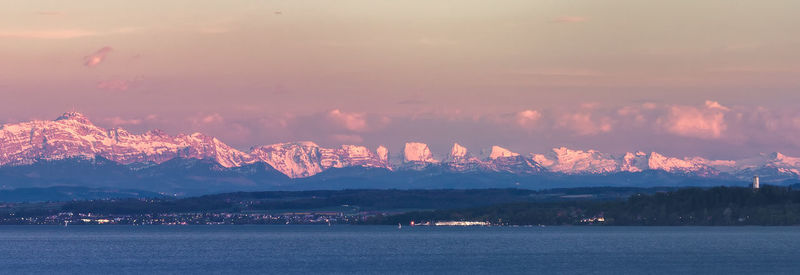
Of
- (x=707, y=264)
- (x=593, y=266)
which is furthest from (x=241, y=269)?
(x=707, y=264)

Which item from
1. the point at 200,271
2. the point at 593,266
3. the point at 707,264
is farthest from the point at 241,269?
the point at 707,264

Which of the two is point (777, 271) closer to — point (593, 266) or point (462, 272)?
point (593, 266)

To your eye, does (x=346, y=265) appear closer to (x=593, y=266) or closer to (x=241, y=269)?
(x=241, y=269)

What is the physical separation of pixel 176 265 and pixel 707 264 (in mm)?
81254

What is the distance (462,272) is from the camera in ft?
590

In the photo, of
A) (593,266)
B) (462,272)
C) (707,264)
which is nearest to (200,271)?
(462,272)

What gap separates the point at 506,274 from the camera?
177000 millimetres

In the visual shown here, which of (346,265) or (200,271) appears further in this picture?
(346,265)

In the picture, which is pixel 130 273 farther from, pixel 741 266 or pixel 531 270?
pixel 741 266

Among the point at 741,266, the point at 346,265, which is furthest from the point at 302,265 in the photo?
the point at 741,266

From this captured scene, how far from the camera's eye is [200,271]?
602ft

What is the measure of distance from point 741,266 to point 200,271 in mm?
79659

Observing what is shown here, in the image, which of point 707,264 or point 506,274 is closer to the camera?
point 506,274

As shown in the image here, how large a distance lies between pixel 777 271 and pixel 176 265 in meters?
89.6
